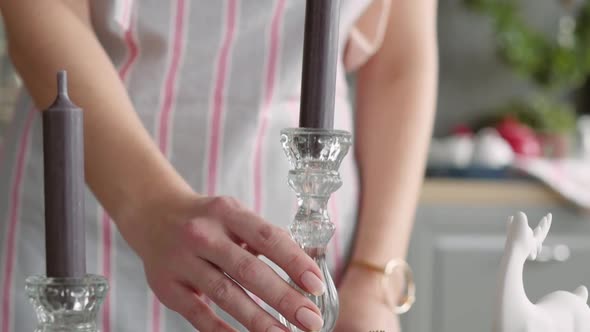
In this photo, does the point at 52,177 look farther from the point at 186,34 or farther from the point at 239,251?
the point at 186,34

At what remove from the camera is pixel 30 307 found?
0.82 m

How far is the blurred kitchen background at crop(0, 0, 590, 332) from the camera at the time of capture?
1.95m

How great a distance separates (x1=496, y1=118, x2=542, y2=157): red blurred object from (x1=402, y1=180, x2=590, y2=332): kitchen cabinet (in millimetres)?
282

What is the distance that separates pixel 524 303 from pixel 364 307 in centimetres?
30

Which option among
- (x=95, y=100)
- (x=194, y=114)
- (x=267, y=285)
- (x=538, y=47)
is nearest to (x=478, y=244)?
(x=538, y=47)

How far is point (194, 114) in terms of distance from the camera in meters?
0.83

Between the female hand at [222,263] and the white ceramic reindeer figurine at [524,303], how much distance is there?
3.8 inches

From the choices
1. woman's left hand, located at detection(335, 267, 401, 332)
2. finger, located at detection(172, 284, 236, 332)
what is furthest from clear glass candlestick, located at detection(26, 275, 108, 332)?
woman's left hand, located at detection(335, 267, 401, 332)

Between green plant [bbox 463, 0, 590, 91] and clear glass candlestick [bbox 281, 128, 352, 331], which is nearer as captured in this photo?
clear glass candlestick [bbox 281, 128, 352, 331]

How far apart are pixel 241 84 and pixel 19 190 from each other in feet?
0.79

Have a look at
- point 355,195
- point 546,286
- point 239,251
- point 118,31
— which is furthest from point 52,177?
point 546,286

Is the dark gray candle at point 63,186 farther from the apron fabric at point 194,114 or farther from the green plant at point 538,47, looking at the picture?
the green plant at point 538,47

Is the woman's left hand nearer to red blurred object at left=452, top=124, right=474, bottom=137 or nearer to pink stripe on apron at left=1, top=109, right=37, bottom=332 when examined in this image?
pink stripe on apron at left=1, top=109, right=37, bottom=332

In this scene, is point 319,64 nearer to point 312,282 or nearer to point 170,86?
point 312,282
